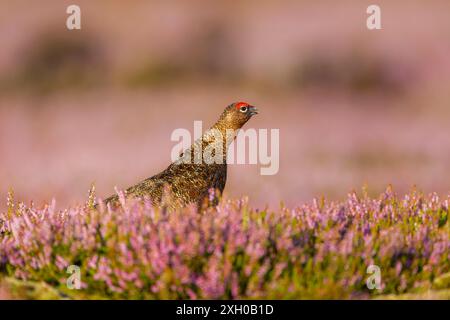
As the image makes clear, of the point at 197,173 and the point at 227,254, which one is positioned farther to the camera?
the point at 197,173

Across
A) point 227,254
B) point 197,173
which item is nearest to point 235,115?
point 197,173

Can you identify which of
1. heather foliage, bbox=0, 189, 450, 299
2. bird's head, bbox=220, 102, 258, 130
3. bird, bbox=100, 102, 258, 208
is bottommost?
heather foliage, bbox=0, 189, 450, 299

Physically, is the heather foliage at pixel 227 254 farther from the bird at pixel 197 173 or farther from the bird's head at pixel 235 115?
the bird's head at pixel 235 115

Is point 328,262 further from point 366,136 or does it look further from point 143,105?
point 143,105

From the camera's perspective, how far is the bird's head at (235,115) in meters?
7.31

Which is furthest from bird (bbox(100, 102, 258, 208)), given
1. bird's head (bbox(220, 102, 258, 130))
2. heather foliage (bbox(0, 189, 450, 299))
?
heather foliage (bbox(0, 189, 450, 299))

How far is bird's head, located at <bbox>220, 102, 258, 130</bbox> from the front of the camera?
7312 millimetres

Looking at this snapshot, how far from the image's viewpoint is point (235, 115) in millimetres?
7332

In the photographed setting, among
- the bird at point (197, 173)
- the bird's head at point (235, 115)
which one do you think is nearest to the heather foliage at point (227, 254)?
the bird at point (197, 173)

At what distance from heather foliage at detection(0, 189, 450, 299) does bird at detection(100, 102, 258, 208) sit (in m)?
1.05

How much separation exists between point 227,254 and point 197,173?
2.16 metres

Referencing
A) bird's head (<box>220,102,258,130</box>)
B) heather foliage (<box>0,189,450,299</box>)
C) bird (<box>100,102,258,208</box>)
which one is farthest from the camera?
bird's head (<box>220,102,258,130</box>)

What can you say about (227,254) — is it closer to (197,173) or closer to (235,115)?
(197,173)

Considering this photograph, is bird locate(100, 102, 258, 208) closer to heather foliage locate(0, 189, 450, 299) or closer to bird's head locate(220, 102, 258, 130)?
bird's head locate(220, 102, 258, 130)
